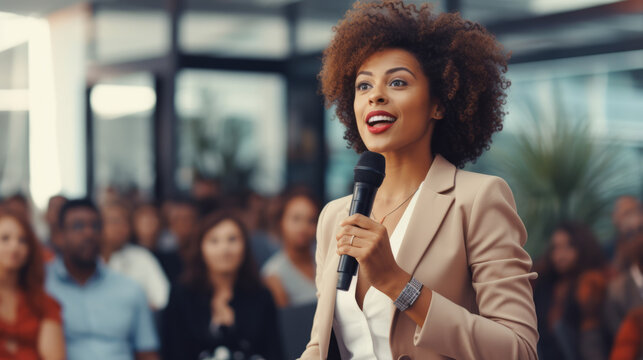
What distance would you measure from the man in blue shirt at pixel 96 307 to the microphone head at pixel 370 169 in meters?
3.27

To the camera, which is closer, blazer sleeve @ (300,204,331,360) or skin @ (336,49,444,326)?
skin @ (336,49,444,326)

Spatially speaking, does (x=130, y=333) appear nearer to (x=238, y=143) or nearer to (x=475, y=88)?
(x=475, y=88)

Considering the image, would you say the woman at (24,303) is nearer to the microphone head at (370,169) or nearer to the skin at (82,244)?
the skin at (82,244)

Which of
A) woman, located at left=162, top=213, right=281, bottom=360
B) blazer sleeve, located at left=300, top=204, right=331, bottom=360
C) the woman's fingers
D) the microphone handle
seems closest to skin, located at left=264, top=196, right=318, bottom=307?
woman, located at left=162, top=213, right=281, bottom=360

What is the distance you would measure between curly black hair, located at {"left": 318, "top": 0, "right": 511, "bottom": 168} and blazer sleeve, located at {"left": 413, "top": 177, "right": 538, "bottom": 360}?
18cm

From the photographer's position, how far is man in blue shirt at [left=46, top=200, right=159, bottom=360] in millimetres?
4355

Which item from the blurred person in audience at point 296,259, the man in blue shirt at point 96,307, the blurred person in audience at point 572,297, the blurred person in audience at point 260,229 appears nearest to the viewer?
the man in blue shirt at point 96,307

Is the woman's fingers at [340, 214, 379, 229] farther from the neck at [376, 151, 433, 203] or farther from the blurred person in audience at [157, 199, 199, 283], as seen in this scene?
the blurred person in audience at [157, 199, 199, 283]

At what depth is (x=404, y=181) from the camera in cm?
165

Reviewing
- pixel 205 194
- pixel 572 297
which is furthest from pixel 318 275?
pixel 205 194

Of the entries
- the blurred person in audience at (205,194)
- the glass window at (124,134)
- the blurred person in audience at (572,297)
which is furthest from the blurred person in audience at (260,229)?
the glass window at (124,134)

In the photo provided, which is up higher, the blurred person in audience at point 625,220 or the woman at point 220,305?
the blurred person in audience at point 625,220

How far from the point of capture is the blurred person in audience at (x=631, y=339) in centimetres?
414

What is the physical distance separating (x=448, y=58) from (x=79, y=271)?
11.8 ft
